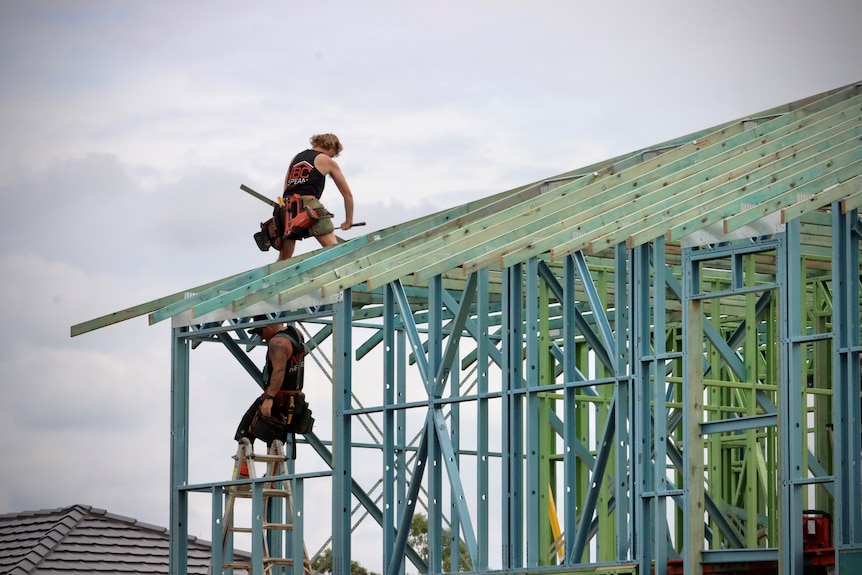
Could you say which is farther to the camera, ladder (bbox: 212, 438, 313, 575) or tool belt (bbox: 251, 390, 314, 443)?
tool belt (bbox: 251, 390, 314, 443)

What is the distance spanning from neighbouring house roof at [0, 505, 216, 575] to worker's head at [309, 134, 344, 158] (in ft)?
24.9

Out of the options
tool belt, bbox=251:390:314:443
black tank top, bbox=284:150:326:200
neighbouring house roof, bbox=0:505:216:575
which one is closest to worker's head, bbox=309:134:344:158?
black tank top, bbox=284:150:326:200

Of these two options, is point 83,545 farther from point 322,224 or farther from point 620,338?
point 620,338

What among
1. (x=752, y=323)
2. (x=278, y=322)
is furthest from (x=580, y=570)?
(x=278, y=322)

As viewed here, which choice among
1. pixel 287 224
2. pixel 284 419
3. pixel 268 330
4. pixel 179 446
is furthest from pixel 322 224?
pixel 179 446

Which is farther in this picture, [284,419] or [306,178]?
[306,178]

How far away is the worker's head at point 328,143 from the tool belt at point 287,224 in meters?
0.71

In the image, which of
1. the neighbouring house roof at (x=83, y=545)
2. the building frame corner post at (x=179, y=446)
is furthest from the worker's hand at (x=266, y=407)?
the neighbouring house roof at (x=83, y=545)

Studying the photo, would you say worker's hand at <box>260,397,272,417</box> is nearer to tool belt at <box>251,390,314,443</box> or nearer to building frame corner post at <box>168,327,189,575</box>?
tool belt at <box>251,390,314,443</box>

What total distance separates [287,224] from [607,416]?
512cm

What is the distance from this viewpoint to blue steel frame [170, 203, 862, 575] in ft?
49.1

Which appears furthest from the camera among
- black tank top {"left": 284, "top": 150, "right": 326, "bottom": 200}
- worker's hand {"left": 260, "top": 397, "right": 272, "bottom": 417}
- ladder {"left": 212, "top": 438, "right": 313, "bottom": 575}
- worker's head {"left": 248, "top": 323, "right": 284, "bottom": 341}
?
black tank top {"left": 284, "top": 150, "right": 326, "bottom": 200}

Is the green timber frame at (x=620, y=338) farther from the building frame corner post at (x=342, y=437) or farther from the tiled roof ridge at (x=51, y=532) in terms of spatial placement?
the tiled roof ridge at (x=51, y=532)

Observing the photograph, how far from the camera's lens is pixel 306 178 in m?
20.6
